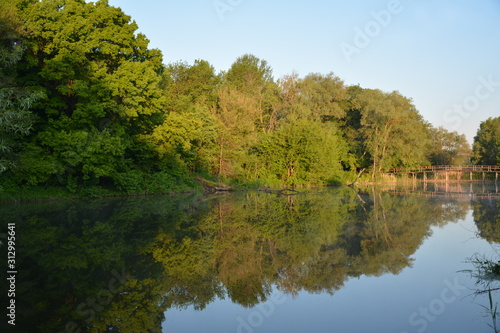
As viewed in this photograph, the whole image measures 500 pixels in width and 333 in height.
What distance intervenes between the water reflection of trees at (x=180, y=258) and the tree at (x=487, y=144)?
65808 millimetres

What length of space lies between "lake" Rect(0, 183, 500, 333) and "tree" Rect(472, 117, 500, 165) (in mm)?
67758

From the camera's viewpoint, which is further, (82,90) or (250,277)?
(82,90)

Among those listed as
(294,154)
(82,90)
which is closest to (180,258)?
(82,90)

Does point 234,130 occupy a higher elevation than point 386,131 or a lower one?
lower

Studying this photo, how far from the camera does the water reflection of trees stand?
598cm

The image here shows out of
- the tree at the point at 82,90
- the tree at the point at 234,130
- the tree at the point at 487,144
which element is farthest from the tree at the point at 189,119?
the tree at the point at 487,144

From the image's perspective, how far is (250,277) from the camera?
7.62m

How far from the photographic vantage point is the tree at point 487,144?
71.7m

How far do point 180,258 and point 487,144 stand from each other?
7977 cm

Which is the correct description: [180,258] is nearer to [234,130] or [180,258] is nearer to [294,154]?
[234,130]

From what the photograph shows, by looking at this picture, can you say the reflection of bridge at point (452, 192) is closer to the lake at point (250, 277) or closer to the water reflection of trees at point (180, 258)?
the water reflection of trees at point (180, 258)

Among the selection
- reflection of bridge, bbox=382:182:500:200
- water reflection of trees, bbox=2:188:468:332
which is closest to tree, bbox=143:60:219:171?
water reflection of trees, bbox=2:188:468:332

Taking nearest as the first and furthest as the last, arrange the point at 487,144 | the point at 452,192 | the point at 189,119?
the point at 189,119 → the point at 452,192 → the point at 487,144

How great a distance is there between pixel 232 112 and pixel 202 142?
481 centimetres
